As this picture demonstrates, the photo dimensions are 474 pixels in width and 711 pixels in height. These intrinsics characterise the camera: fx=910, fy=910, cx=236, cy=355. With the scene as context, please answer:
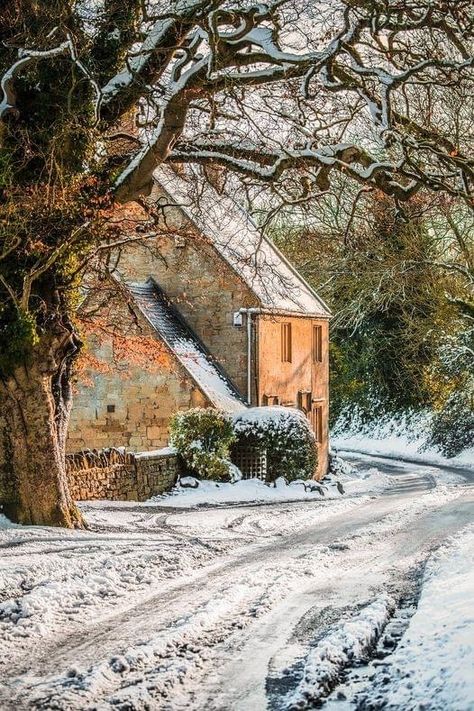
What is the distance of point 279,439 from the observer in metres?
27.5

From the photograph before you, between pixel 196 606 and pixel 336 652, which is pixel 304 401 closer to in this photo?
pixel 196 606

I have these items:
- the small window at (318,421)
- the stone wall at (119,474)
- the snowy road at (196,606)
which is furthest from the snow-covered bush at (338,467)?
the snowy road at (196,606)

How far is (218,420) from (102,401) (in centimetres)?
463

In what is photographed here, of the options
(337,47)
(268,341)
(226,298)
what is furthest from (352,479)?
(337,47)

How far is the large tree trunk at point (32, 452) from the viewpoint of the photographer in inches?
568

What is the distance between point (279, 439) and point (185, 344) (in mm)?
4875

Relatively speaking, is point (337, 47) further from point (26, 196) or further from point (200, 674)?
point (200, 674)

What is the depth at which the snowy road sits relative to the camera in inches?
264

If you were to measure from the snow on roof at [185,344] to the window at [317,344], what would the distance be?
7.82 m

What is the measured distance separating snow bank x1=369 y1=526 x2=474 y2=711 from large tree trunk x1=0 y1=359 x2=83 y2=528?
274 inches

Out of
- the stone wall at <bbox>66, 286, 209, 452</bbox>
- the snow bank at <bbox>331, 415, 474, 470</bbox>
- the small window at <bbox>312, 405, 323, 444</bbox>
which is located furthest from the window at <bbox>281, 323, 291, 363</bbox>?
the snow bank at <bbox>331, 415, 474, 470</bbox>

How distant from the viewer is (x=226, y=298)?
1204 inches

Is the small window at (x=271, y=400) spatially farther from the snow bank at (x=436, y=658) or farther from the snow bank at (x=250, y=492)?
the snow bank at (x=436, y=658)

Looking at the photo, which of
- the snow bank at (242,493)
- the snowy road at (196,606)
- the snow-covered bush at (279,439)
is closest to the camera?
the snowy road at (196,606)
